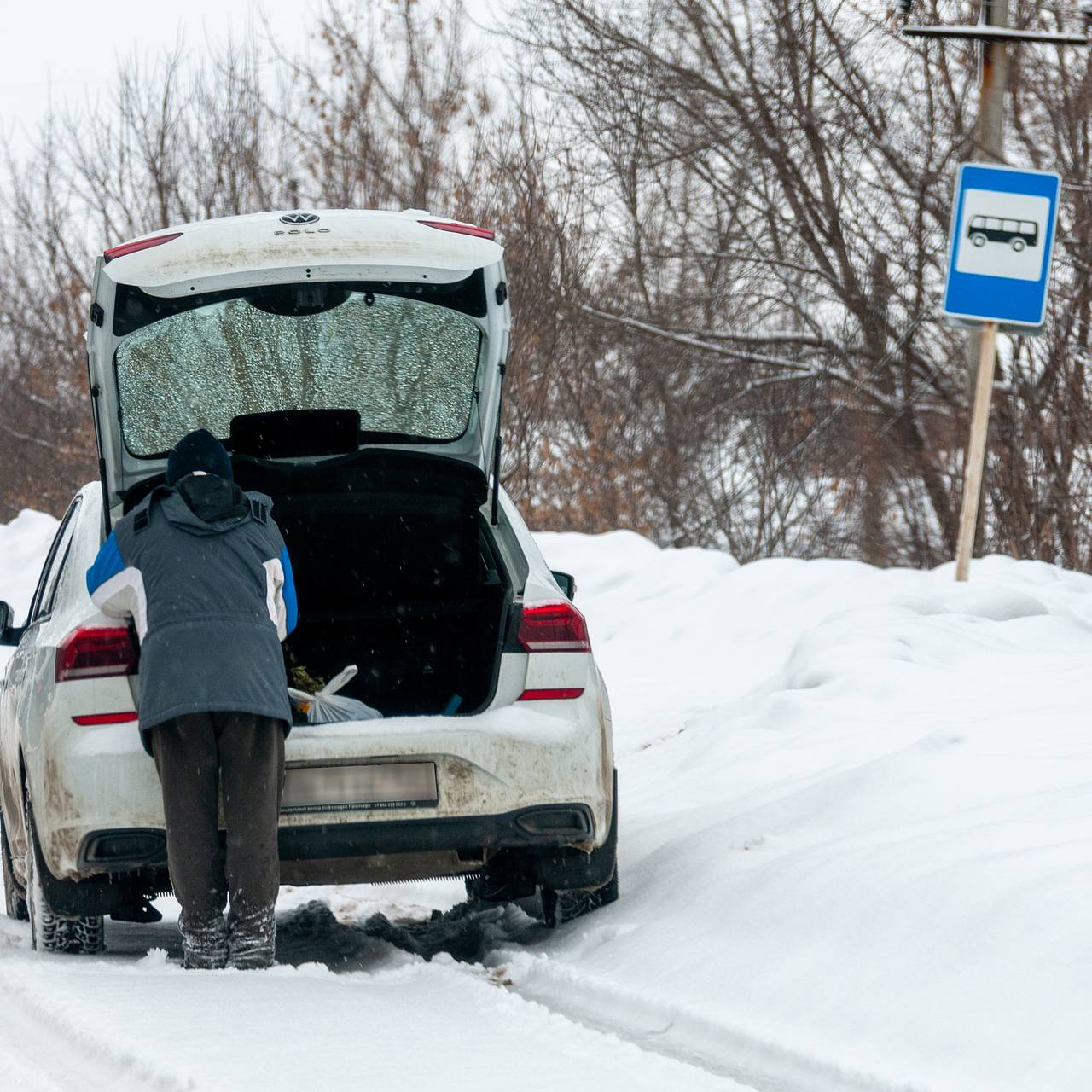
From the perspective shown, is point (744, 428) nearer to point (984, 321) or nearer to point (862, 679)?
point (984, 321)

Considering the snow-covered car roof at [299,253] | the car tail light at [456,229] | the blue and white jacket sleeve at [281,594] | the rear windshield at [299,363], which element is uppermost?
the car tail light at [456,229]

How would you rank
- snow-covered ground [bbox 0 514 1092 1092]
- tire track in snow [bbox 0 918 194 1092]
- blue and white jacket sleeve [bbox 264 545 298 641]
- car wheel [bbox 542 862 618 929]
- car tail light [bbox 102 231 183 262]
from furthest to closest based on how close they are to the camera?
car wheel [bbox 542 862 618 929]
car tail light [bbox 102 231 183 262]
blue and white jacket sleeve [bbox 264 545 298 641]
snow-covered ground [bbox 0 514 1092 1092]
tire track in snow [bbox 0 918 194 1092]

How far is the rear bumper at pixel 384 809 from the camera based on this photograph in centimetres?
439

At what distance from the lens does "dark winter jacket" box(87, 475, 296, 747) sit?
14.3 ft

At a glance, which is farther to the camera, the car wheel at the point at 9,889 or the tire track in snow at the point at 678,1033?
the car wheel at the point at 9,889

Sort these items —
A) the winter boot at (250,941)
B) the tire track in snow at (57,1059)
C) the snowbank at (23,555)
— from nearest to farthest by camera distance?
the tire track in snow at (57,1059), the winter boot at (250,941), the snowbank at (23,555)

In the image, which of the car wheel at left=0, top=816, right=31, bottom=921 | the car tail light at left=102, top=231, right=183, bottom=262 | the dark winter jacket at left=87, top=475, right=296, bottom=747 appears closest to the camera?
the dark winter jacket at left=87, top=475, right=296, bottom=747

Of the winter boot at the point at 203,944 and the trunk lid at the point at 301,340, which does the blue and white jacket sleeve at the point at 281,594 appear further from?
the winter boot at the point at 203,944

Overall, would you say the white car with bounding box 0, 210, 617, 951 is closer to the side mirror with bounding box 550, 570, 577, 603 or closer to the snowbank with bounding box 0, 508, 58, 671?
the side mirror with bounding box 550, 570, 577, 603

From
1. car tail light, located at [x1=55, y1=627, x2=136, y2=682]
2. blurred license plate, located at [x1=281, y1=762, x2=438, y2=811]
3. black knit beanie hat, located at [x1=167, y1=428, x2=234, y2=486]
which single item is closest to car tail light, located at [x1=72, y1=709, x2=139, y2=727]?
car tail light, located at [x1=55, y1=627, x2=136, y2=682]

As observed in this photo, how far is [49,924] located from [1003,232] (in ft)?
21.5

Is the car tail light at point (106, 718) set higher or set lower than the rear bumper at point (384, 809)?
higher

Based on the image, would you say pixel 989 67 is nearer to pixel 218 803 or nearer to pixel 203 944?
pixel 218 803

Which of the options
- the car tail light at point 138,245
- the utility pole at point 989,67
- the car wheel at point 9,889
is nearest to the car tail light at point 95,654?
the car wheel at point 9,889
